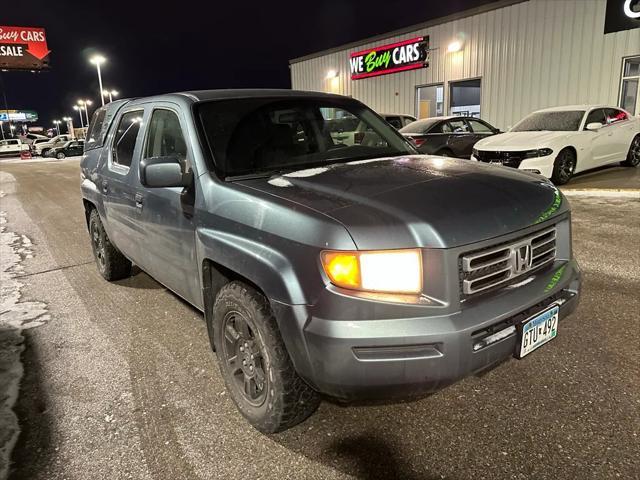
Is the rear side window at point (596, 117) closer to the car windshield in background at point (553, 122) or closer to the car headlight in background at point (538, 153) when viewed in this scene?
the car windshield in background at point (553, 122)

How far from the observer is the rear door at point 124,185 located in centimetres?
378

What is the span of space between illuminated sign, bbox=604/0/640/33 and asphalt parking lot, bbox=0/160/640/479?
43.4ft

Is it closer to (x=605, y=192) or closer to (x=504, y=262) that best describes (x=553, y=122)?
(x=605, y=192)

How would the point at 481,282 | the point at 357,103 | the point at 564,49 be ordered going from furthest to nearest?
the point at 564,49
the point at 357,103
the point at 481,282

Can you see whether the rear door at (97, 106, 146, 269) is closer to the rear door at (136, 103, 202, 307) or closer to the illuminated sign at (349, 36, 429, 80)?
the rear door at (136, 103, 202, 307)

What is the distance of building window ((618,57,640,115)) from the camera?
14203 millimetres

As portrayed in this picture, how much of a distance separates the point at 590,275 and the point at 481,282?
3108 mm

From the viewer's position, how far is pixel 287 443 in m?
2.44

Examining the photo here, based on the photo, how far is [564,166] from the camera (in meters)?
9.42

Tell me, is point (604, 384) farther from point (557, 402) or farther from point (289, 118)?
point (289, 118)

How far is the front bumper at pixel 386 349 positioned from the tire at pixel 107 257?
3.39m

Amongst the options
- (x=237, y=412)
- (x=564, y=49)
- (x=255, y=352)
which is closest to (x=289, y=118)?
(x=255, y=352)

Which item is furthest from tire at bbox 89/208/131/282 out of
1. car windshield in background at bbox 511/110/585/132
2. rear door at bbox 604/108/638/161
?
rear door at bbox 604/108/638/161

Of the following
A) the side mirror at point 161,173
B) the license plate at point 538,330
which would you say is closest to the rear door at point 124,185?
the side mirror at point 161,173
